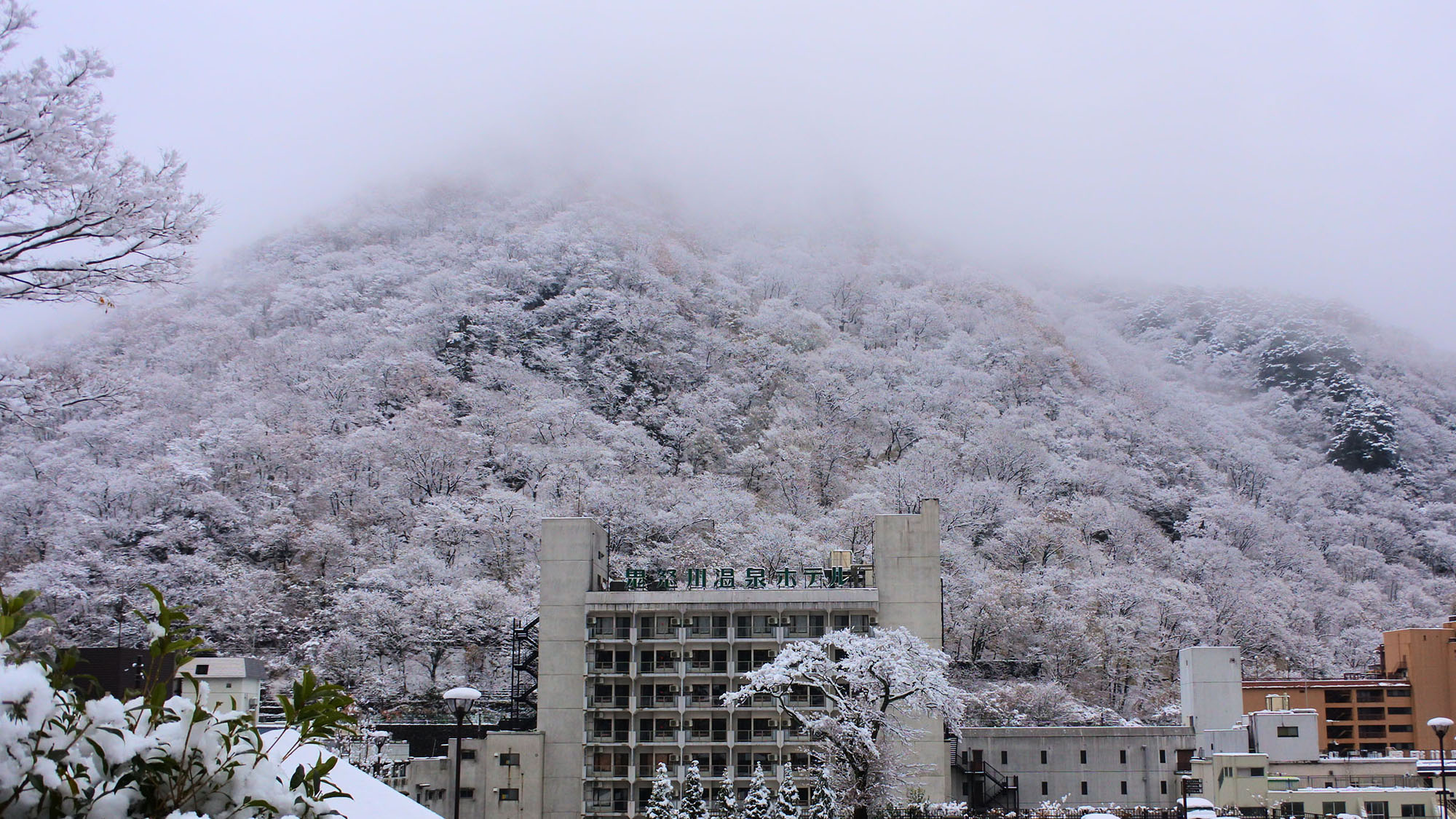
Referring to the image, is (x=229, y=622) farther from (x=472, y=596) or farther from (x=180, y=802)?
(x=180, y=802)

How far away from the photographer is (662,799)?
45.9m

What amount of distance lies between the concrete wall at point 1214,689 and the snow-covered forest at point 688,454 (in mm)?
7792

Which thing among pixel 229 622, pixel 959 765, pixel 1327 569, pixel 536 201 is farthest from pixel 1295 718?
pixel 536 201

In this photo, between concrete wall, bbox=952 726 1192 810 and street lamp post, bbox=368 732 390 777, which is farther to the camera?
concrete wall, bbox=952 726 1192 810

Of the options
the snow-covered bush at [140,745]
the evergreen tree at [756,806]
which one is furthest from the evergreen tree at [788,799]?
the snow-covered bush at [140,745]

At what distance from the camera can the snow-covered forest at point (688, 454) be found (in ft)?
245

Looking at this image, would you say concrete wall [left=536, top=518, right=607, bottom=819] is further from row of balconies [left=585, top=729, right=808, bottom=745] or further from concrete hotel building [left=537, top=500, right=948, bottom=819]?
row of balconies [left=585, top=729, right=808, bottom=745]

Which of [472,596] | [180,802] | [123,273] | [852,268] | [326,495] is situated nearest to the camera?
[180,802]

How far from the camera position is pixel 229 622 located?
71375 mm

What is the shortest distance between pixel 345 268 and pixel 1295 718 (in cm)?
9772

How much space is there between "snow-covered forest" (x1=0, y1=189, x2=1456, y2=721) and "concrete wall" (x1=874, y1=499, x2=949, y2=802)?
1673cm

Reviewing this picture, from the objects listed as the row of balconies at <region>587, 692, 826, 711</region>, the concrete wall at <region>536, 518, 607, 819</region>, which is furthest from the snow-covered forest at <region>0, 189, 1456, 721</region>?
the row of balconies at <region>587, 692, 826, 711</region>

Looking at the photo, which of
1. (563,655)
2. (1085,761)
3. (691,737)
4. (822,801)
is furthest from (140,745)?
(1085,761)

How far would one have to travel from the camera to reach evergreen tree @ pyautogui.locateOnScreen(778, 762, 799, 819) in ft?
147
